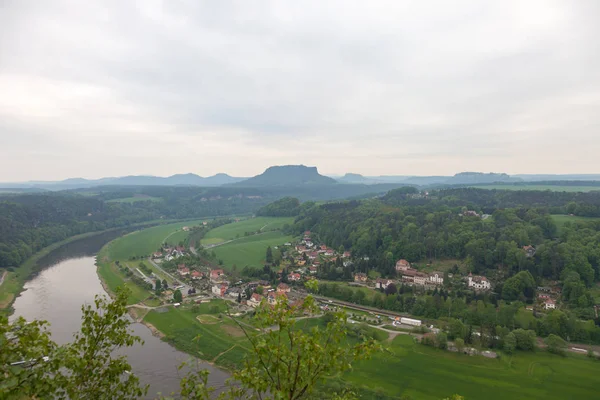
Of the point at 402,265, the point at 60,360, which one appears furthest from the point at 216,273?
the point at 60,360

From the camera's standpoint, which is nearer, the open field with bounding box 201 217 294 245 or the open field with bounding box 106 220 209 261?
the open field with bounding box 106 220 209 261

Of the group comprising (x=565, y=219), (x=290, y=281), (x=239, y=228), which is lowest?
(x=290, y=281)

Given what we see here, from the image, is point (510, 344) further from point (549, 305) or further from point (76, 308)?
point (76, 308)

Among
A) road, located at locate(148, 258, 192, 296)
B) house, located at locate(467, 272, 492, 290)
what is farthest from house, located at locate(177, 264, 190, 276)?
house, located at locate(467, 272, 492, 290)

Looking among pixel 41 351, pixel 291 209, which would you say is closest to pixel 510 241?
pixel 41 351

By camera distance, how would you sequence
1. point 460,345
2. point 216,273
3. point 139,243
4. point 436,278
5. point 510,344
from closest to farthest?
point 460,345 → point 510,344 → point 436,278 → point 216,273 → point 139,243

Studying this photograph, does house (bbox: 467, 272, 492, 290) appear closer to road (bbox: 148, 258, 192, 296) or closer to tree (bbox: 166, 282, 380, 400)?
road (bbox: 148, 258, 192, 296)
